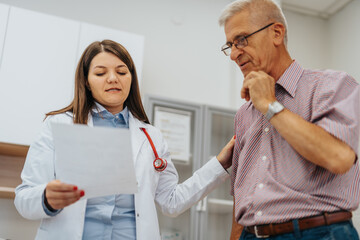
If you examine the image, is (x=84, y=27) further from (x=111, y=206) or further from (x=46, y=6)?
(x=111, y=206)

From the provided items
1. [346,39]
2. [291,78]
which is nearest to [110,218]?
[291,78]

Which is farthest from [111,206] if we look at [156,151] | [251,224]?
[251,224]

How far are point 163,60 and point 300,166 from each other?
7.48 feet

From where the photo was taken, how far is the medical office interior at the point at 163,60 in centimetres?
241

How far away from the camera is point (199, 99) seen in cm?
341

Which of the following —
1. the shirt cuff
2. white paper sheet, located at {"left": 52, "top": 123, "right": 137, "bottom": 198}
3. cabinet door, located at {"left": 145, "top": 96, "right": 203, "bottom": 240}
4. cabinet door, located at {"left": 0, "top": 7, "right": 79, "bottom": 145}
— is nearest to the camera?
white paper sheet, located at {"left": 52, "top": 123, "right": 137, "bottom": 198}

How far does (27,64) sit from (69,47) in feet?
0.93

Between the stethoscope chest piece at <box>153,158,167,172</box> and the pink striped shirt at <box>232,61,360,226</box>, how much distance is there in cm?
34

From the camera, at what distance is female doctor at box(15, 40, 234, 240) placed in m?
1.33

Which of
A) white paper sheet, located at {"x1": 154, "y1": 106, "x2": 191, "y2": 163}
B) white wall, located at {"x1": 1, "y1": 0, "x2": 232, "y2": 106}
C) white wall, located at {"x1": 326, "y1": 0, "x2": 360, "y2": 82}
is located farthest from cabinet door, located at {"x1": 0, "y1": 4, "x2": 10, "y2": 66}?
white wall, located at {"x1": 326, "y1": 0, "x2": 360, "y2": 82}

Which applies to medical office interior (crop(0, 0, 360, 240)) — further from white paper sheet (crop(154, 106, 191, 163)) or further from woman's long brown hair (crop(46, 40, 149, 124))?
woman's long brown hair (crop(46, 40, 149, 124))

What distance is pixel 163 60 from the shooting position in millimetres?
3332

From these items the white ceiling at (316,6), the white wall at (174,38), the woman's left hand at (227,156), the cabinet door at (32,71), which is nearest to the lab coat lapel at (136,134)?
the woman's left hand at (227,156)

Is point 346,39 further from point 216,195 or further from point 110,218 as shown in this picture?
point 110,218
